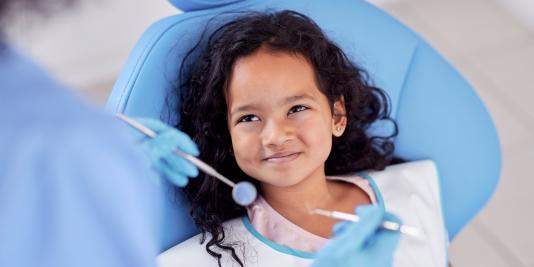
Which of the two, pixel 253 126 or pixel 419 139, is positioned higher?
pixel 253 126

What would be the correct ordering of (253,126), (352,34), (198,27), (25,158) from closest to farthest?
(25,158)
(253,126)
(198,27)
(352,34)

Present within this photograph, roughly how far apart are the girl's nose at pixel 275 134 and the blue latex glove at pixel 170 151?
0.16 m

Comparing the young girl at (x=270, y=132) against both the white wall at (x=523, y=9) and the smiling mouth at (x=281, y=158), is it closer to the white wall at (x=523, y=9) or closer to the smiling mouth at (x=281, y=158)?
the smiling mouth at (x=281, y=158)

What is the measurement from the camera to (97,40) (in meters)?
2.31

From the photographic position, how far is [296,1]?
141cm

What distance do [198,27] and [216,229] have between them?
38cm

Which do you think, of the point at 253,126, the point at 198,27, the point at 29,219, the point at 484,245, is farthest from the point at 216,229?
the point at 484,245

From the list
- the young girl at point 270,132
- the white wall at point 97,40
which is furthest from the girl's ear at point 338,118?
the white wall at point 97,40

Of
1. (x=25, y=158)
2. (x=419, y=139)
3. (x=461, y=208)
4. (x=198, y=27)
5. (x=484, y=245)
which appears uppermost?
(x=25, y=158)

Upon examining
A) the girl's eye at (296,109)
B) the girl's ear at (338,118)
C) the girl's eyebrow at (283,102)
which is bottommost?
the girl's ear at (338,118)

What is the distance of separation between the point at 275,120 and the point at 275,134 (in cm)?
3

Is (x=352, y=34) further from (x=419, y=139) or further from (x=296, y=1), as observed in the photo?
(x=419, y=139)

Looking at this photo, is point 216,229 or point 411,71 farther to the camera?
point 411,71

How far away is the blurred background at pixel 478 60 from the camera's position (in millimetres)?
1949
